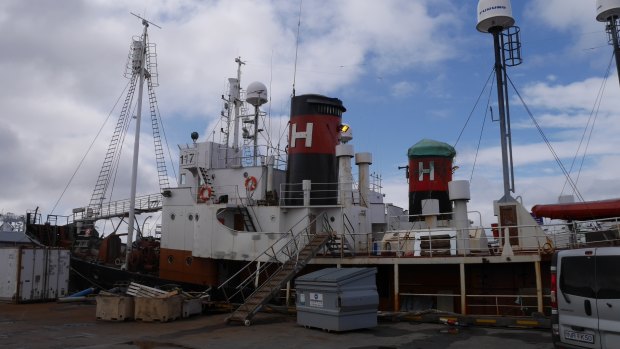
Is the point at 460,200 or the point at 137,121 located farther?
the point at 137,121

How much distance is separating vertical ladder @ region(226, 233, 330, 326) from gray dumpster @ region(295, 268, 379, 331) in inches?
52.8

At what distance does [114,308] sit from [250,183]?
776 cm

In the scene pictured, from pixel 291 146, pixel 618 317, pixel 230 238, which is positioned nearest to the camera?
pixel 618 317

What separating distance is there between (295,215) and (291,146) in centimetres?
291

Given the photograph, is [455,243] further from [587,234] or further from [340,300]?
[340,300]

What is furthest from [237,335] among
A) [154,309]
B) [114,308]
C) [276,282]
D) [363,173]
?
[363,173]

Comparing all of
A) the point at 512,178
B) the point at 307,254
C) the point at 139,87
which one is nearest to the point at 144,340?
the point at 307,254

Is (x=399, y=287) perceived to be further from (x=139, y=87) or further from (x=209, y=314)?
(x=139, y=87)

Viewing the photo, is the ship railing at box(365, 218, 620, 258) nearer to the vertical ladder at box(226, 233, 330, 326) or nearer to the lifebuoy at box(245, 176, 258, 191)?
the vertical ladder at box(226, 233, 330, 326)

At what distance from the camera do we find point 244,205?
768 inches

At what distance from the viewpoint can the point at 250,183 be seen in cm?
2042

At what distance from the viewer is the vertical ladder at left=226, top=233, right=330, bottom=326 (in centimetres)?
1373

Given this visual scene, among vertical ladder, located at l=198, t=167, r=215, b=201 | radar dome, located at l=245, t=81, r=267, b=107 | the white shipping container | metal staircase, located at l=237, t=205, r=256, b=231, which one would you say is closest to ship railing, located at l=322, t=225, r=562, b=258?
metal staircase, located at l=237, t=205, r=256, b=231

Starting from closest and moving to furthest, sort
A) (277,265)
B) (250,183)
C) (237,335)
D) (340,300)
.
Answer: (237,335) → (340,300) → (277,265) → (250,183)
